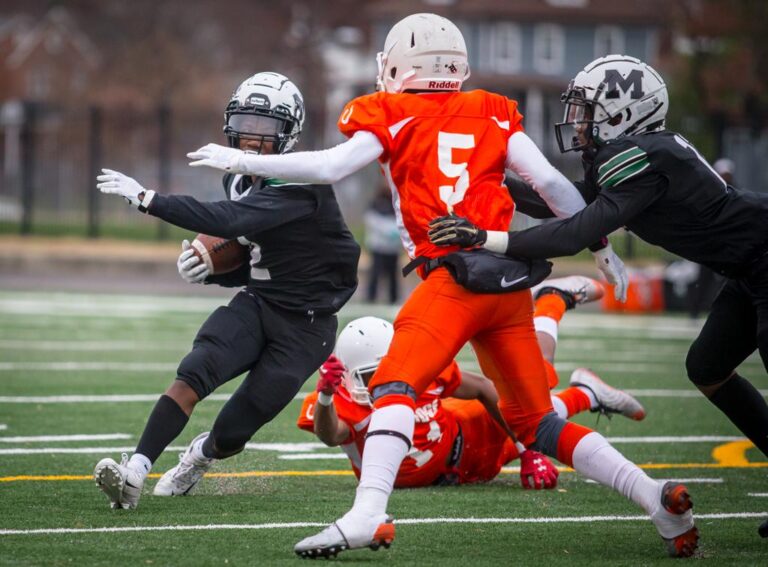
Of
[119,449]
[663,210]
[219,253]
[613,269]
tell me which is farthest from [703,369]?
[119,449]

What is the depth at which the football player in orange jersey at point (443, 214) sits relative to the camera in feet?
17.6

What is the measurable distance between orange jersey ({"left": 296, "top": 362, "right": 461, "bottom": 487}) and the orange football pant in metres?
1.07

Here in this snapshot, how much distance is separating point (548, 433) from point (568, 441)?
0.10m

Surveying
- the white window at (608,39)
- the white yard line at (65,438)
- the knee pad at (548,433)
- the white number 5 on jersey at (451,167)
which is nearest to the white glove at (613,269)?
the knee pad at (548,433)

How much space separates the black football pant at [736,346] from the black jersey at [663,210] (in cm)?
14

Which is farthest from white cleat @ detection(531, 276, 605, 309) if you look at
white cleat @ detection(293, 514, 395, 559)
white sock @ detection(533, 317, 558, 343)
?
white cleat @ detection(293, 514, 395, 559)

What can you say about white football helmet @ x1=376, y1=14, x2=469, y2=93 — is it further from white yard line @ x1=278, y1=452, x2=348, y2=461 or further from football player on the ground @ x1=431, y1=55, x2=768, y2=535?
white yard line @ x1=278, y1=452, x2=348, y2=461

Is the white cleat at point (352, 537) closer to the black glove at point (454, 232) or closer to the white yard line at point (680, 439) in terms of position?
the black glove at point (454, 232)

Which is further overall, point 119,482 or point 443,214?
point 119,482

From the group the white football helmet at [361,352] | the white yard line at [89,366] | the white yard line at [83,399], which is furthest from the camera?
the white yard line at [89,366]

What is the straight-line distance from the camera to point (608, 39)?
200 feet

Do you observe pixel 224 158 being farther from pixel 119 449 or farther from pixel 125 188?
pixel 119 449

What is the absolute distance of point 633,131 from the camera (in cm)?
580

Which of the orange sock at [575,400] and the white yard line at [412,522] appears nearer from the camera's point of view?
the white yard line at [412,522]
